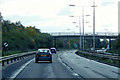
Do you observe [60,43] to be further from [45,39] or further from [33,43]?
[33,43]

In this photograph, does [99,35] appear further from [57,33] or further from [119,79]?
[119,79]

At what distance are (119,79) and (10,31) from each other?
7657 cm

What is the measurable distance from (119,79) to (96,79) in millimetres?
1152

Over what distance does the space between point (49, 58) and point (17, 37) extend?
189 feet

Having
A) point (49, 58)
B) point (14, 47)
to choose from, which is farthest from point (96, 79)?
point (14, 47)

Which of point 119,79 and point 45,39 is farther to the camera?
point 45,39

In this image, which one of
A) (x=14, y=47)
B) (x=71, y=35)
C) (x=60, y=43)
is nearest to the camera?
(x=14, y=47)

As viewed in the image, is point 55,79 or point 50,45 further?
point 50,45

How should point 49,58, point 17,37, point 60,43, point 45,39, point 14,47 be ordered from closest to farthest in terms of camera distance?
point 49,58, point 14,47, point 17,37, point 45,39, point 60,43

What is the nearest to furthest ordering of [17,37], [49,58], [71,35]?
[49,58], [17,37], [71,35]

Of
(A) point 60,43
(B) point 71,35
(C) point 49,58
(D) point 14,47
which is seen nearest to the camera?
(C) point 49,58

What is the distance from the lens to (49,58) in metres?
34.6

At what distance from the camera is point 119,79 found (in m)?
16.4

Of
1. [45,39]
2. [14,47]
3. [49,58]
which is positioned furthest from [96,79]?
[45,39]
